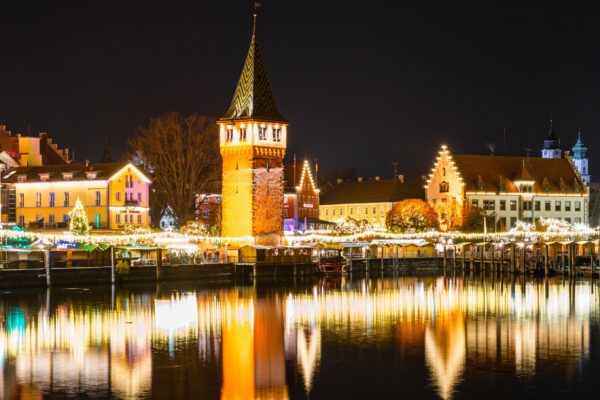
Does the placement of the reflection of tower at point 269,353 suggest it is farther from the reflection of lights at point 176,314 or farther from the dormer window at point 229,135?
the dormer window at point 229,135

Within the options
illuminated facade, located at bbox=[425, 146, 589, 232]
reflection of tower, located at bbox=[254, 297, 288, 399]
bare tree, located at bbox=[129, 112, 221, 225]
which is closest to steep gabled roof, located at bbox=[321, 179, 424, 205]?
illuminated facade, located at bbox=[425, 146, 589, 232]

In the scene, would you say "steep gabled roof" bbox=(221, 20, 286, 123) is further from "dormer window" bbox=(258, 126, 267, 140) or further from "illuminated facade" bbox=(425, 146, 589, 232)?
"illuminated facade" bbox=(425, 146, 589, 232)

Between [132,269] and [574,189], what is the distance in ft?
199

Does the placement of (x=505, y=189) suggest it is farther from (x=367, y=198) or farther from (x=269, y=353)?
(x=269, y=353)

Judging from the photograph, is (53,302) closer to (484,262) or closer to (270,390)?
(270,390)

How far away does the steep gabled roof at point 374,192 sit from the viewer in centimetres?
12412

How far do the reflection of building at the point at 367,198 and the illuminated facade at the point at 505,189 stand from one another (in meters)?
10.5

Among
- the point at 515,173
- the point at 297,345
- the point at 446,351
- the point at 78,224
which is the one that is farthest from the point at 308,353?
the point at 515,173

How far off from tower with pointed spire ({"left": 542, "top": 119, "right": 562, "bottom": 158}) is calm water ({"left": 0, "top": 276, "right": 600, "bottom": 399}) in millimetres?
107322

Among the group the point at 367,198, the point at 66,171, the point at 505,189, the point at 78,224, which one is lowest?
the point at 78,224

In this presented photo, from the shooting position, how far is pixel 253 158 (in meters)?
78.1

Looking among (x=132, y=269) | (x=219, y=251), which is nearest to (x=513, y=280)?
(x=219, y=251)

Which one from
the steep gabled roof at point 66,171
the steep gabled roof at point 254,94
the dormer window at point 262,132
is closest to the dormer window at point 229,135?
the steep gabled roof at point 254,94

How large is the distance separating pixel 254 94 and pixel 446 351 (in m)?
46.1
